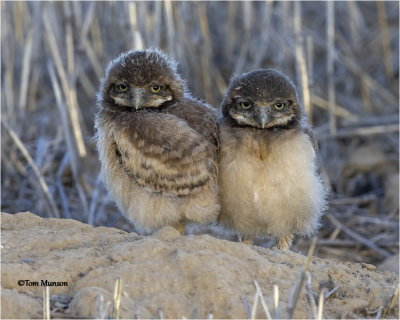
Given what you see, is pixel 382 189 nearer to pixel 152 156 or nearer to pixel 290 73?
pixel 290 73

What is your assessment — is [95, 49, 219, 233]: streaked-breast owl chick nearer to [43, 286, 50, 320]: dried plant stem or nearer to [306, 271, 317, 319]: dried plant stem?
[306, 271, 317, 319]: dried plant stem

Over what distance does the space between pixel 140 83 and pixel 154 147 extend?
0.56 metres

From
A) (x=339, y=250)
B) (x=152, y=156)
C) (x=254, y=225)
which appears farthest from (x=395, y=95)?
(x=152, y=156)

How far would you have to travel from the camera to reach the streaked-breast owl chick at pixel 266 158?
4926 millimetres

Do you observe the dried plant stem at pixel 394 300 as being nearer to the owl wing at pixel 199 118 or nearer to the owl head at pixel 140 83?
the owl wing at pixel 199 118

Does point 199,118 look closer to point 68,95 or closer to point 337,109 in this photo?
point 68,95

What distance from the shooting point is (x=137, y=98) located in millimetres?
4934

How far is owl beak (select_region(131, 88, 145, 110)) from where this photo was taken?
493 cm

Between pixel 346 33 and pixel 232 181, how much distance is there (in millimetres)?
7344

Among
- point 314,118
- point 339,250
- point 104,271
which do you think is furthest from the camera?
point 314,118

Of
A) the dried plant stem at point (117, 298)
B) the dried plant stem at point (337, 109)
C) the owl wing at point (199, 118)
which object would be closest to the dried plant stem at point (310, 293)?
the dried plant stem at point (117, 298)

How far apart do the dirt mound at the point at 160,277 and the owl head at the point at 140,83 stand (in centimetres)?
127

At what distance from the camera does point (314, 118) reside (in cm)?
1042
